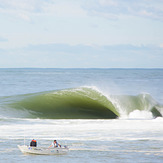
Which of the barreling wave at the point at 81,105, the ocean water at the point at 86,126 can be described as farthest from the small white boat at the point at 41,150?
the barreling wave at the point at 81,105

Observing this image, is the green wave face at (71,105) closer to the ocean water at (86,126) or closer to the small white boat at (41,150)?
the ocean water at (86,126)

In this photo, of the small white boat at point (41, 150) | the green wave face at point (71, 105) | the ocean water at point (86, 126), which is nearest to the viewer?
the ocean water at point (86, 126)

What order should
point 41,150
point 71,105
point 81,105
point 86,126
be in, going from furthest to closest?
point 71,105 → point 81,105 → point 86,126 → point 41,150

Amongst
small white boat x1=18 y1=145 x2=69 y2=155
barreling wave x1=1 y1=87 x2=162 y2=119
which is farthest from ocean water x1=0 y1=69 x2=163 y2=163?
small white boat x1=18 y1=145 x2=69 y2=155

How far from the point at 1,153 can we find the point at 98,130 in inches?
271

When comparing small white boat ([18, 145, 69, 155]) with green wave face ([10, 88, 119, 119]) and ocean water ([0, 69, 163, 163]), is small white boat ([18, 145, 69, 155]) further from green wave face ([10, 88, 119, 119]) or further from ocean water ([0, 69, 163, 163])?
green wave face ([10, 88, 119, 119])

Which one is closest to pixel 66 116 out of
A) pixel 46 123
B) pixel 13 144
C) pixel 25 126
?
pixel 46 123

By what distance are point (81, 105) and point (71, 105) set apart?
905 mm

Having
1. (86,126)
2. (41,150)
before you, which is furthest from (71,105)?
(41,150)

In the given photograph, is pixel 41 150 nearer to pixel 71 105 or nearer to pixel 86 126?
pixel 86 126

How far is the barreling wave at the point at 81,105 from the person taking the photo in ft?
94.6

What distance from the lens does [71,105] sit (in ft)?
106

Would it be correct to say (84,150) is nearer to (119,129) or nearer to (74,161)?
(74,161)

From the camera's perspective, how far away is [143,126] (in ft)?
74.9
